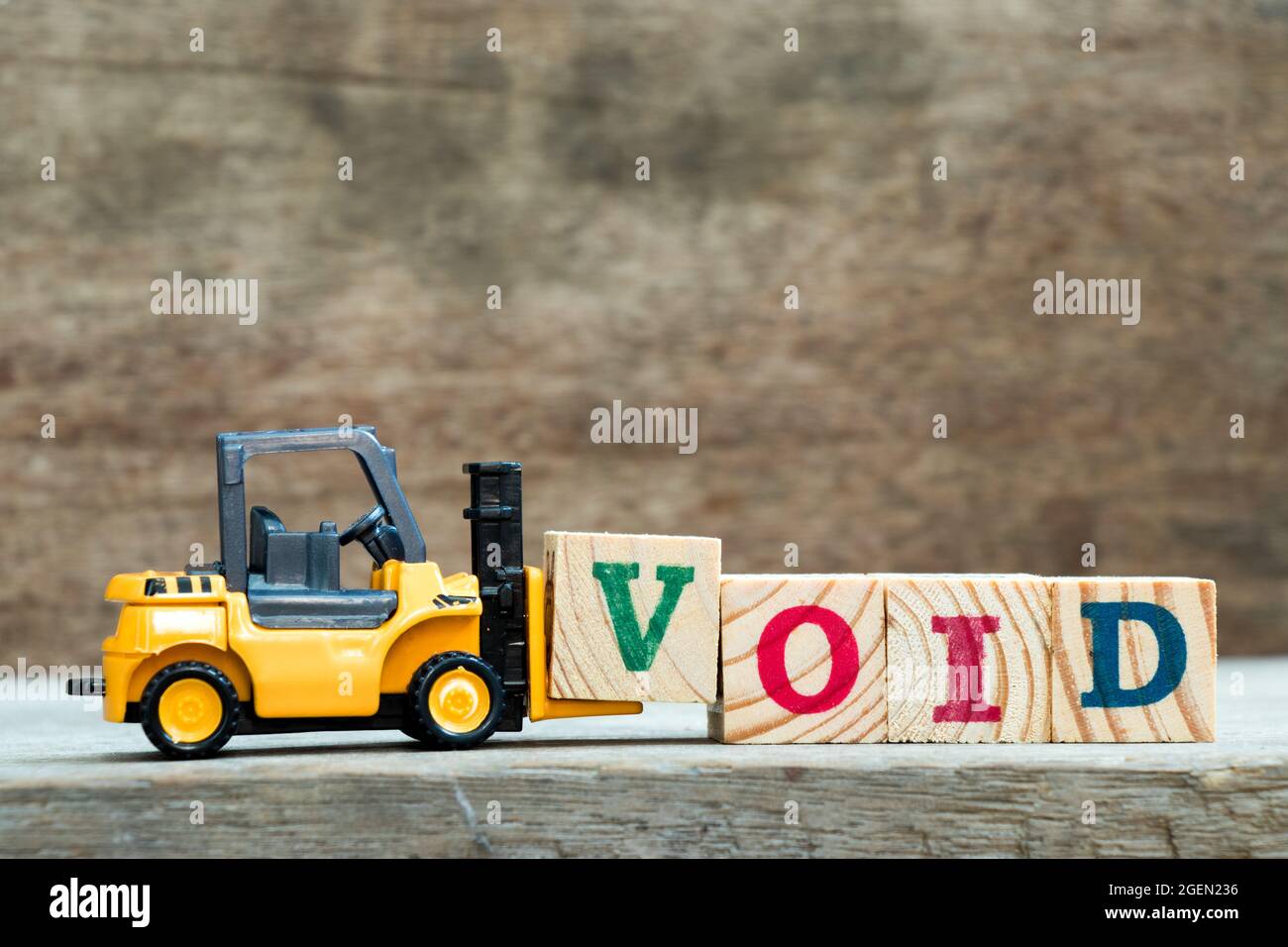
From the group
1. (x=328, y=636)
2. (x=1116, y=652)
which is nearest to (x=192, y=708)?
(x=328, y=636)

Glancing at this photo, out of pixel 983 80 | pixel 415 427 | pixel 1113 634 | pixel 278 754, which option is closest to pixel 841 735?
pixel 1113 634

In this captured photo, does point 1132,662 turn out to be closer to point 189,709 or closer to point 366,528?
A: point 366,528

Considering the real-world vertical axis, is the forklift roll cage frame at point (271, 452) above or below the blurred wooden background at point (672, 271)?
below

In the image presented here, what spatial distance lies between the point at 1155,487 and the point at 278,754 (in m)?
5.35

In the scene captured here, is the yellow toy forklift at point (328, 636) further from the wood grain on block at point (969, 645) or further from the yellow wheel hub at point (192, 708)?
the wood grain on block at point (969, 645)

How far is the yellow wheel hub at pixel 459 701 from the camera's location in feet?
10.2

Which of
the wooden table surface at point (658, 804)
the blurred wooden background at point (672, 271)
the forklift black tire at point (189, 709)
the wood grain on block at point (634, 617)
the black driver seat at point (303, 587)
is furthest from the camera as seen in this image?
the blurred wooden background at point (672, 271)

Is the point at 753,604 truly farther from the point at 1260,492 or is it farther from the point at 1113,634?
the point at 1260,492

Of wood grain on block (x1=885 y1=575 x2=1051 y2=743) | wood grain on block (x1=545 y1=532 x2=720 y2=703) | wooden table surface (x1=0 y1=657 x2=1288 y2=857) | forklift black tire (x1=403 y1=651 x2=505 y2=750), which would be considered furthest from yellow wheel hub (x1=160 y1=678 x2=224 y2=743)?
wood grain on block (x1=885 y1=575 x2=1051 y2=743)

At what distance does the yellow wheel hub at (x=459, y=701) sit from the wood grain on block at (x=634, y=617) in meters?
0.16

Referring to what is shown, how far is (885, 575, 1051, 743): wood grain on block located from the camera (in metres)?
3.22

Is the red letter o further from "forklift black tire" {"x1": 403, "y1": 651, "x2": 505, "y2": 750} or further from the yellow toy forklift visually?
"forklift black tire" {"x1": 403, "y1": 651, "x2": 505, "y2": 750}

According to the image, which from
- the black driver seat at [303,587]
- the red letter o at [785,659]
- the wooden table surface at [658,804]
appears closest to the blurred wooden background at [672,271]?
the black driver seat at [303,587]

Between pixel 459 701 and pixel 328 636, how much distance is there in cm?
31
